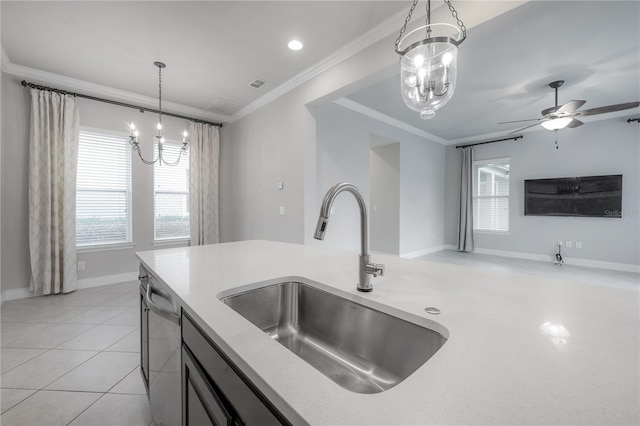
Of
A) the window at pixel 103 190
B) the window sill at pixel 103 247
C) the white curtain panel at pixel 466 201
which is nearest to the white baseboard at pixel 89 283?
the window sill at pixel 103 247

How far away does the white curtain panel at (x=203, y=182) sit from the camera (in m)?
4.46

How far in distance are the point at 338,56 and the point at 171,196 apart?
134 inches

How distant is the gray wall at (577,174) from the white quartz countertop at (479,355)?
5793 mm

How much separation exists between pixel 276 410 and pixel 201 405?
0.46 meters

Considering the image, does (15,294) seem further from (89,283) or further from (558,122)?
(558,122)

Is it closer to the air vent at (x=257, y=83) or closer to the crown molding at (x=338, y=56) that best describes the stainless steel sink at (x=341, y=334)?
the crown molding at (x=338, y=56)

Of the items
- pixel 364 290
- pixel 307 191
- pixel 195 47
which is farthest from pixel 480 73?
pixel 364 290

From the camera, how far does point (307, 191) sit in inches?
133

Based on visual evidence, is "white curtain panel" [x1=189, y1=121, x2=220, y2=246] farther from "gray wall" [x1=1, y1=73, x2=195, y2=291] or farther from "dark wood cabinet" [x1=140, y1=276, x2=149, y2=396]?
"dark wood cabinet" [x1=140, y1=276, x2=149, y2=396]

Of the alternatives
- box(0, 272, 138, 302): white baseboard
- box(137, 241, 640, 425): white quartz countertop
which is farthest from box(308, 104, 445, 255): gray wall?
box(0, 272, 138, 302): white baseboard

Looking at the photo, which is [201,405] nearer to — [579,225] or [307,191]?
[307,191]

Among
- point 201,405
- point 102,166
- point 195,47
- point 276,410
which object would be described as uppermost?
point 195,47

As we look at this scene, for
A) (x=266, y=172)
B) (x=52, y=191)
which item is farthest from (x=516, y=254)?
(x=52, y=191)

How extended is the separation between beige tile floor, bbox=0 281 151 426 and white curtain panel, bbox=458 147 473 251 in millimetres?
6652
